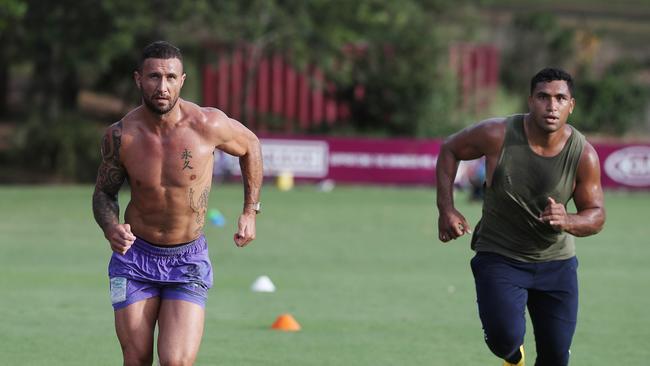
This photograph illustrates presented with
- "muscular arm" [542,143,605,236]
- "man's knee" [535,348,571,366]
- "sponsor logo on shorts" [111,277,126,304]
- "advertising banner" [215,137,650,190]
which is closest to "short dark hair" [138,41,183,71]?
"sponsor logo on shorts" [111,277,126,304]

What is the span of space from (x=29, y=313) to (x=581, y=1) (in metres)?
60.6

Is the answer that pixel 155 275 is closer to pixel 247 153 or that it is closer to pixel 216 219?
pixel 247 153

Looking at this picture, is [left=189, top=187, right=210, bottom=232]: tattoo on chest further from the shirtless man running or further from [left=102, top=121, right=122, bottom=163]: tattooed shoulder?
[left=102, top=121, right=122, bottom=163]: tattooed shoulder

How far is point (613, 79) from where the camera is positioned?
173 ft

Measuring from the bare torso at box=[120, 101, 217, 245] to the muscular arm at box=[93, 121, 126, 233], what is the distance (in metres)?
0.04

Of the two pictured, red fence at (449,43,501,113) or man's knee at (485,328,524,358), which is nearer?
man's knee at (485,328,524,358)

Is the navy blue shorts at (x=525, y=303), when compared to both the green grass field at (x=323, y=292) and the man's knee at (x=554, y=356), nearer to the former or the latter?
the man's knee at (x=554, y=356)

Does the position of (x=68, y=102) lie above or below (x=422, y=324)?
below

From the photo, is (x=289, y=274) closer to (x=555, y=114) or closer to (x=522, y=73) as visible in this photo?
(x=555, y=114)

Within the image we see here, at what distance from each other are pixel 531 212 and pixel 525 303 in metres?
0.59

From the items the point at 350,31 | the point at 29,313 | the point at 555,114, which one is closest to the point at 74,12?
the point at 350,31

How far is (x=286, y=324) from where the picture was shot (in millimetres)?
11633

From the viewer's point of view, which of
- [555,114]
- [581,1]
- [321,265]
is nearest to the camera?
[555,114]

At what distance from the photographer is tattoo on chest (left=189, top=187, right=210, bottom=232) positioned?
25.8 ft
